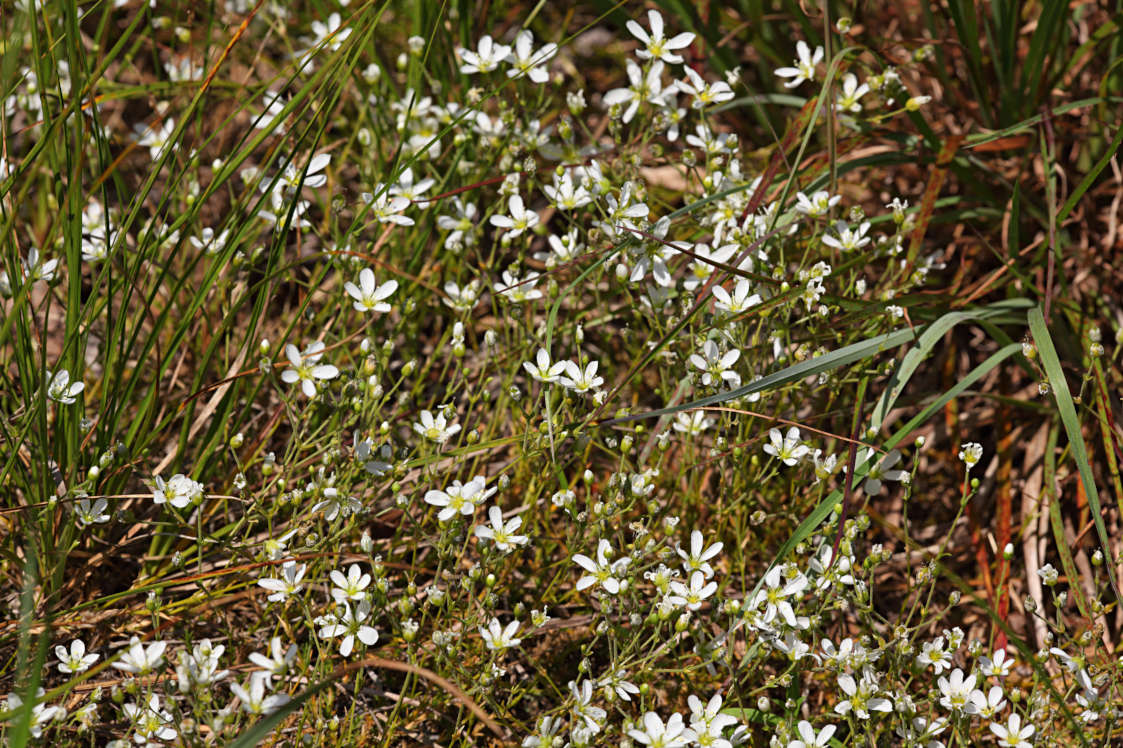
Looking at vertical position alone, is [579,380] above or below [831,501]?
above

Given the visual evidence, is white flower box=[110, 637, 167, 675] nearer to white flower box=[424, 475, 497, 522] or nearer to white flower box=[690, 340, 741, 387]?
white flower box=[424, 475, 497, 522]

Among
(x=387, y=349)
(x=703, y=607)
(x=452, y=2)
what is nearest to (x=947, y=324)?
(x=703, y=607)

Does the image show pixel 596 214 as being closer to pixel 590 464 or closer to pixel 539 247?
pixel 539 247

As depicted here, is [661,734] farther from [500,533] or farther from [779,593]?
[500,533]

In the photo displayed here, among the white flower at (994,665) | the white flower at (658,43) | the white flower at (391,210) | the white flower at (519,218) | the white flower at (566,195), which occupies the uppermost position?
the white flower at (658,43)

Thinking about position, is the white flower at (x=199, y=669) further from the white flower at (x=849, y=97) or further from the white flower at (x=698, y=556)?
the white flower at (x=849, y=97)

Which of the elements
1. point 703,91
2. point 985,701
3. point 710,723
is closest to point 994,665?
point 985,701

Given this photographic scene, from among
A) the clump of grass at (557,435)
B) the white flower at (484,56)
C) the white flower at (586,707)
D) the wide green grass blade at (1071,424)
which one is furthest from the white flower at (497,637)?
the white flower at (484,56)
